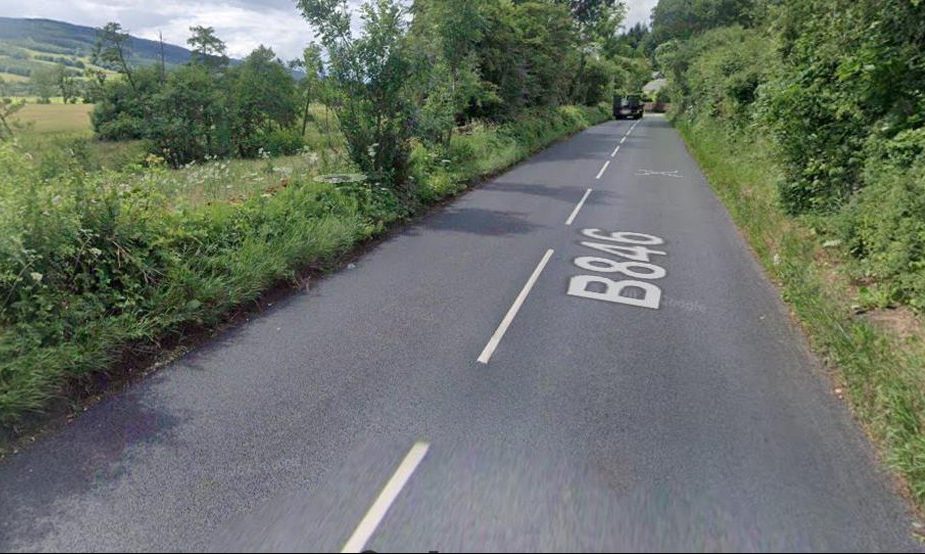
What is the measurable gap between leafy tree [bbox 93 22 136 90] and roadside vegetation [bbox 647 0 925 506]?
37.0 m

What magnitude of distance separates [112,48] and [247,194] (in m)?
34.1

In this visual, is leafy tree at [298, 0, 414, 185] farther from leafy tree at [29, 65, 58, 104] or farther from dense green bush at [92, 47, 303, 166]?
dense green bush at [92, 47, 303, 166]

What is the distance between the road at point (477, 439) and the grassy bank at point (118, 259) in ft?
1.39

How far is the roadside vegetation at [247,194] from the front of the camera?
A: 152 inches

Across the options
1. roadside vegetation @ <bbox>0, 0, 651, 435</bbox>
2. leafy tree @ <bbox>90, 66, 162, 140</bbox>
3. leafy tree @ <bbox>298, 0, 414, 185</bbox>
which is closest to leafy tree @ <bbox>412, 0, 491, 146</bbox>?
roadside vegetation @ <bbox>0, 0, 651, 435</bbox>

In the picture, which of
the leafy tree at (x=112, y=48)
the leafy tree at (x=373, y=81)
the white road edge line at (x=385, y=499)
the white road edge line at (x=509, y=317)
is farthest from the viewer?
the leafy tree at (x=112, y=48)

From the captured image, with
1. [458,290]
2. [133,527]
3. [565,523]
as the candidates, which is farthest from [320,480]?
[458,290]

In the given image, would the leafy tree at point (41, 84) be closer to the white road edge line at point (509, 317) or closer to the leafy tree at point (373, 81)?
the leafy tree at point (373, 81)

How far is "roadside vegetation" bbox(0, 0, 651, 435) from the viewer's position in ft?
12.6

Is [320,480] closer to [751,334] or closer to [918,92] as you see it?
[751,334]

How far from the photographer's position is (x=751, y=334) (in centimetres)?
496

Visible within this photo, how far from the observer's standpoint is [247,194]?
294 inches

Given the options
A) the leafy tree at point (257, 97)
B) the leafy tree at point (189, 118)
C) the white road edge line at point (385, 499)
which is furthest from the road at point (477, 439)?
the leafy tree at point (257, 97)

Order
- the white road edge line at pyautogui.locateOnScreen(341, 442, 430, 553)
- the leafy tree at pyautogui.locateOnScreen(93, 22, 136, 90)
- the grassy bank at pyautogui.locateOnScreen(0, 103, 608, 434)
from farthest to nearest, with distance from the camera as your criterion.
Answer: the leafy tree at pyautogui.locateOnScreen(93, 22, 136, 90)
the grassy bank at pyautogui.locateOnScreen(0, 103, 608, 434)
the white road edge line at pyautogui.locateOnScreen(341, 442, 430, 553)
